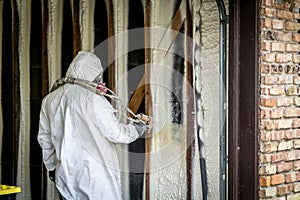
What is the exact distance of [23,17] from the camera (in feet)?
19.5

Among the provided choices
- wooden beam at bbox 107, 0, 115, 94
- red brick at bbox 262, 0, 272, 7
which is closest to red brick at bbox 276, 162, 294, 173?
red brick at bbox 262, 0, 272, 7

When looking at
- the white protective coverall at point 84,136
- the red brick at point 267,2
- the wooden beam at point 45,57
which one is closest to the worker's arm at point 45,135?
the white protective coverall at point 84,136

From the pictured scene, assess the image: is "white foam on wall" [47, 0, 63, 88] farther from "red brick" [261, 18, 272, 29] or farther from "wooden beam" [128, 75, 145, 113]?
"red brick" [261, 18, 272, 29]

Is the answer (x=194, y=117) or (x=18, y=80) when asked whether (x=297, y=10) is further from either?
(x=18, y=80)

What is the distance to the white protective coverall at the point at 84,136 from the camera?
451cm

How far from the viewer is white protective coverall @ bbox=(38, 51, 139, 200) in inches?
178

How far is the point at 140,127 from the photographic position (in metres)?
4.71

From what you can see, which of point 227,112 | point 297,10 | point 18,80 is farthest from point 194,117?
point 18,80

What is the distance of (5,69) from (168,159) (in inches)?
83.6

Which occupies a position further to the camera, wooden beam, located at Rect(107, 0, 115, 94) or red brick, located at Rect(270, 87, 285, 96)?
wooden beam, located at Rect(107, 0, 115, 94)

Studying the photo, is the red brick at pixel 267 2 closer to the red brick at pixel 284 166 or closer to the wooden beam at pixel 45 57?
the red brick at pixel 284 166

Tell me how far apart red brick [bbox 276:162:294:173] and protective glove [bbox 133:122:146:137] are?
993mm

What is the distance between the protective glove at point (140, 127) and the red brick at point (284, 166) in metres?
0.99

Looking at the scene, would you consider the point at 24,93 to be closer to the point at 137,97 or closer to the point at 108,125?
the point at 137,97
